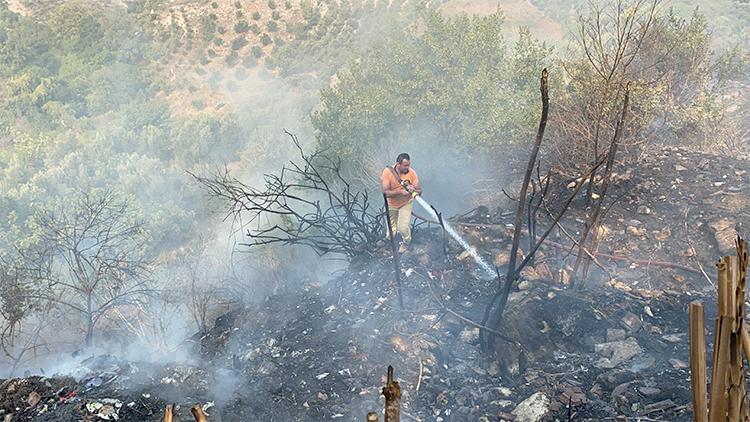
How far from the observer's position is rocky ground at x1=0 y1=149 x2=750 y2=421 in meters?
4.90

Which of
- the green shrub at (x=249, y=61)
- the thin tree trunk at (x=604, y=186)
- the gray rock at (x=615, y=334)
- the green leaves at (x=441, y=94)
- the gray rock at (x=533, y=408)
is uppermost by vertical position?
the green shrub at (x=249, y=61)

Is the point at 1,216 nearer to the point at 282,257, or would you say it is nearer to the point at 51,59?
the point at 282,257

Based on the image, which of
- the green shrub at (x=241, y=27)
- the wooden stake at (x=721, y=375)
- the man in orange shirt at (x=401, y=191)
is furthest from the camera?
the green shrub at (x=241, y=27)

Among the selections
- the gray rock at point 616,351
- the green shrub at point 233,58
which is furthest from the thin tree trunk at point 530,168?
the green shrub at point 233,58

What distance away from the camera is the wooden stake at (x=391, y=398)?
0.99m

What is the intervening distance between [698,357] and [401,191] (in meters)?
6.19

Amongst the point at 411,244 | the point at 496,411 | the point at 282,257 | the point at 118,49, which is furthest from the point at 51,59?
the point at 496,411

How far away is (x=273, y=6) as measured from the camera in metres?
41.4

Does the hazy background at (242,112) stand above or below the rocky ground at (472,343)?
above

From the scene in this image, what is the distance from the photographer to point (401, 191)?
7.28m

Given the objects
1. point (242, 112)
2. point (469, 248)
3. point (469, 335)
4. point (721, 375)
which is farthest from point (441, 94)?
point (242, 112)

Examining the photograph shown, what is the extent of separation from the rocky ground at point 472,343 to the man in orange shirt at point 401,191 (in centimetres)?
32

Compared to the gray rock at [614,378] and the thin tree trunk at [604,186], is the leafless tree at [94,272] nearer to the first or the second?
the thin tree trunk at [604,186]

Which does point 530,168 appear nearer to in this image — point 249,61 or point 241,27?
point 249,61
